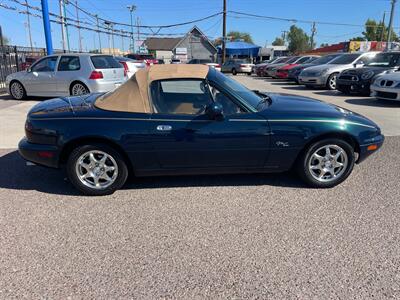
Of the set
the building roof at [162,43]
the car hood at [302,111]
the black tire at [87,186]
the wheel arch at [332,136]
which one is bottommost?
the black tire at [87,186]

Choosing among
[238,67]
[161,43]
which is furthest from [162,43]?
[238,67]

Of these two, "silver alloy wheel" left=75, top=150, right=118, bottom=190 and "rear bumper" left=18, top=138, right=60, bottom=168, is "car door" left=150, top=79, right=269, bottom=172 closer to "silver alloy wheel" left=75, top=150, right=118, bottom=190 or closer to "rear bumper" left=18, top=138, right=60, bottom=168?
"silver alloy wheel" left=75, top=150, right=118, bottom=190

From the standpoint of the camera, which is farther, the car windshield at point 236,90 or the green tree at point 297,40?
the green tree at point 297,40

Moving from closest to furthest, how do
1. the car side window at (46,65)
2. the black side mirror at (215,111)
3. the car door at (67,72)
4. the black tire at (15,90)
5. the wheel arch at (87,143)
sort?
the black side mirror at (215,111), the wheel arch at (87,143), the car door at (67,72), the car side window at (46,65), the black tire at (15,90)

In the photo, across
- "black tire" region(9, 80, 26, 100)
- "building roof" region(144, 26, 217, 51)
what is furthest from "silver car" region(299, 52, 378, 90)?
"building roof" region(144, 26, 217, 51)

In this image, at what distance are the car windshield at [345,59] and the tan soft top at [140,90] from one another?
11701 mm

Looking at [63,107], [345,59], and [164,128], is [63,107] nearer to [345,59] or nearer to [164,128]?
[164,128]

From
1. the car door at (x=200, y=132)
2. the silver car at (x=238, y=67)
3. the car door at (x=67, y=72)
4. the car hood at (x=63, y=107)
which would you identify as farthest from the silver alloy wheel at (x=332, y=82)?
the silver car at (x=238, y=67)

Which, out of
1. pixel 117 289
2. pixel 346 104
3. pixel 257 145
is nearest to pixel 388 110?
pixel 346 104

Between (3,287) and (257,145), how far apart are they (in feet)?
8.69

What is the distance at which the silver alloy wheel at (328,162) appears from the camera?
378cm

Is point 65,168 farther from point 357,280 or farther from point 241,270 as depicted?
point 357,280

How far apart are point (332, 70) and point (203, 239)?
1243 centimetres

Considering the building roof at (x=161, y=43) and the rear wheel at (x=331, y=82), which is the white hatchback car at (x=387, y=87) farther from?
the building roof at (x=161, y=43)
